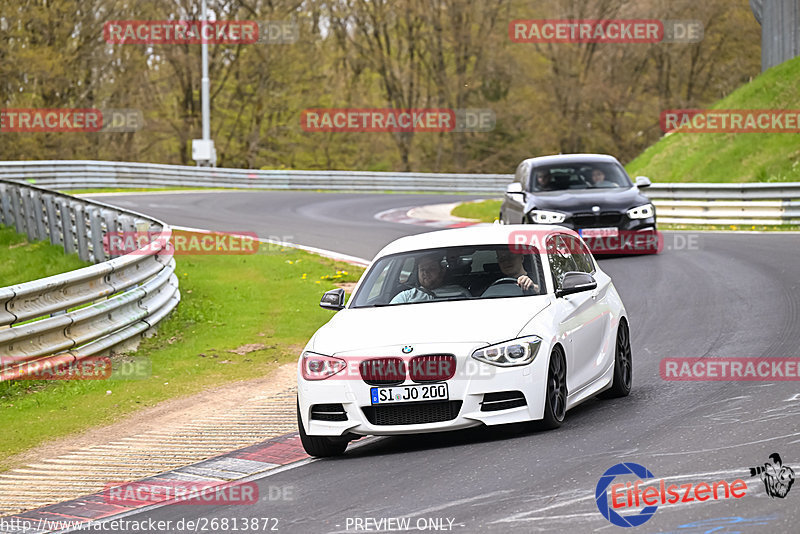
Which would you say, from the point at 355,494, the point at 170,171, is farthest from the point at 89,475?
the point at 170,171

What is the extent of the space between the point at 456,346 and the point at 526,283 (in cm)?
133

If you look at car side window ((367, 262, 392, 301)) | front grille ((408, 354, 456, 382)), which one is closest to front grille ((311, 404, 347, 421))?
front grille ((408, 354, 456, 382))

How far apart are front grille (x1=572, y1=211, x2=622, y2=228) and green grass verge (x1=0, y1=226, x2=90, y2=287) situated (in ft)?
24.7

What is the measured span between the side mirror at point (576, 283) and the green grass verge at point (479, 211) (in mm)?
21518

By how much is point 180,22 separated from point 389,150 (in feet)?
45.9

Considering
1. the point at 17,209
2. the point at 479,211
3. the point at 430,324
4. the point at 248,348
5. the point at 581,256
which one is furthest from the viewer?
the point at 479,211

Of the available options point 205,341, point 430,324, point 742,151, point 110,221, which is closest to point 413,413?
point 430,324

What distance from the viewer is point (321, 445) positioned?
8.04 metres

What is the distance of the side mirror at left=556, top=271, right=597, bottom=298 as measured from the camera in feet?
28.4

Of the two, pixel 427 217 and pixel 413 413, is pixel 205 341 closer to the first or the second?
pixel 413 413

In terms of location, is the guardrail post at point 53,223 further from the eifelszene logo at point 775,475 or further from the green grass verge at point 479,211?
the eifelszene logo at point 775,475

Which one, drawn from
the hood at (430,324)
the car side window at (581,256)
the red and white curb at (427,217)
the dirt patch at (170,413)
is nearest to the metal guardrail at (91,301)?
the dirt patch at (170,413)

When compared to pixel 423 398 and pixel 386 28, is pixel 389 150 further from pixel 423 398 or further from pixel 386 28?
pixel 423 398

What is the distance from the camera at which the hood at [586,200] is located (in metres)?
19.2
